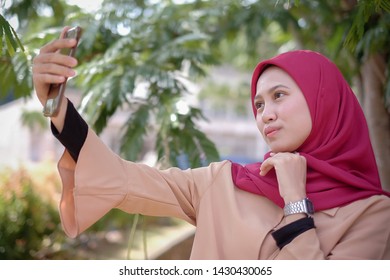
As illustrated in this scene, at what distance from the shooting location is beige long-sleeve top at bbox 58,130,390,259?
162 centimetres

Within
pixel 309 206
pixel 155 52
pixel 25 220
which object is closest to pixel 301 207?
pixel 309 206

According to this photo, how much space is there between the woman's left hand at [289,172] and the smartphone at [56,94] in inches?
29.2

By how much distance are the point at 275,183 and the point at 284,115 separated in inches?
9.8

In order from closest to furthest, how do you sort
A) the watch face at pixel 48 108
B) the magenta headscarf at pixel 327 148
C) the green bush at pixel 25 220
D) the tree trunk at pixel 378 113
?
the watch face at pixel 48 108 → the magenta headscarf at pixel 327 148 → the tree trunk at pixel 378 113 → the green bush at pixel 25 220

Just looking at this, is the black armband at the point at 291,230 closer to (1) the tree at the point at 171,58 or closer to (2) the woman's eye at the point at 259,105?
(2) the woman's eye at the point at 259,105

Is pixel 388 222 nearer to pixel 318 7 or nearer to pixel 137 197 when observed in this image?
pixel 137 197

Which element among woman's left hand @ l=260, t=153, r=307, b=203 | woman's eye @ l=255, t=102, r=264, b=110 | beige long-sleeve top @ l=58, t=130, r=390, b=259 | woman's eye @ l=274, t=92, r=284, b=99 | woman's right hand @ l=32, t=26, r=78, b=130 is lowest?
beige long-sleeve top @ l=58, t=130, r=390, b=259

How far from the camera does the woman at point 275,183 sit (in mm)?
1616

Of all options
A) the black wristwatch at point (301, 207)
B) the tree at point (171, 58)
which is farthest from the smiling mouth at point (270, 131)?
the tree at point (171, 58)

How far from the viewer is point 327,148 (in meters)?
Answer: 1.79

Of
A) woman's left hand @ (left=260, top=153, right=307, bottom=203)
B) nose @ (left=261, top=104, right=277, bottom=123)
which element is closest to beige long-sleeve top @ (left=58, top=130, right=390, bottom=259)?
woman's left hand @ (left=260, top=153, right=307, bottom=203)

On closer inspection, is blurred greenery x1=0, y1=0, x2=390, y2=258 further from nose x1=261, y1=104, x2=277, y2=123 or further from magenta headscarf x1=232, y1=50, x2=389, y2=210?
nose x1=261, y1=104, x2=277, y2=123

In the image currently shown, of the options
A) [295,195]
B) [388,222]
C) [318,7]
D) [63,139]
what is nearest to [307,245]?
[295,195]

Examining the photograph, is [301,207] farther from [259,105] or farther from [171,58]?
[171,58]
